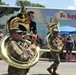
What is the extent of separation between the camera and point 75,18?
88.9ft

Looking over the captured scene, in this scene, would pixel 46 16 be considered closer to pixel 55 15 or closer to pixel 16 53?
pixel 55 15

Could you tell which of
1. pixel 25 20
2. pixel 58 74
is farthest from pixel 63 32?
pixel 25 20

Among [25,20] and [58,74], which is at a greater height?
[25,20]

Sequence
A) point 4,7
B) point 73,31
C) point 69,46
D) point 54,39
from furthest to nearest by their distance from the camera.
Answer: point 4,7
point 73,31
point 69,46
point 54,39

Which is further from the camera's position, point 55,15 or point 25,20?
point 55,15

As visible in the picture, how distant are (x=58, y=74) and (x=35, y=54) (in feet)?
19.1

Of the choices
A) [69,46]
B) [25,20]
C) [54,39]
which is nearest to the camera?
[25,20]

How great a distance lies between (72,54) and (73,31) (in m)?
3.06

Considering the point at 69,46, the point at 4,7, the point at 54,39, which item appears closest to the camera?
the point at 54,39

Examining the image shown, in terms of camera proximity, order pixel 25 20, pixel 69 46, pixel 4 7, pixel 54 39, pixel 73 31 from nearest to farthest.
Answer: pixel 25 20
pixel 54 39
pixel 69 46
pixel 73 31
pixel 4 7

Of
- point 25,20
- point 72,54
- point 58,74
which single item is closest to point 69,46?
point 72,54

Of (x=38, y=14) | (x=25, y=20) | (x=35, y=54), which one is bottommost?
(x=38, y=14)

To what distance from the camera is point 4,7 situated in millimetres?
25688

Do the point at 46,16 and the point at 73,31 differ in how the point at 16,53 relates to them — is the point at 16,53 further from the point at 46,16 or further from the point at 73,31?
the point at 46,16
